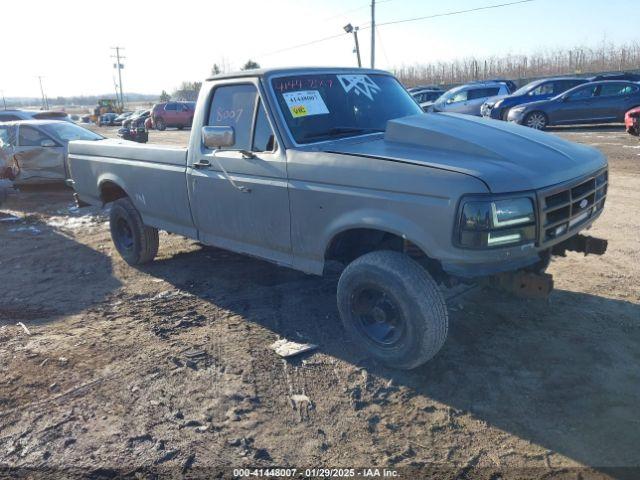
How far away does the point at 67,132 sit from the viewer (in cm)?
1086

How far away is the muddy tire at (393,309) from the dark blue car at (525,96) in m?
16.1

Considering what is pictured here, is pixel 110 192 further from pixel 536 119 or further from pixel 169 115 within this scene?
pixel 169 115

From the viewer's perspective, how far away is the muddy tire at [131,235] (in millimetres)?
5691

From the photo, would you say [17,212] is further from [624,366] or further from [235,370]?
[624,366]

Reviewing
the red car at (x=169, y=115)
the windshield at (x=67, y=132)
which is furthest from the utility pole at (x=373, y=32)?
the windshield at (x=67, y=132)

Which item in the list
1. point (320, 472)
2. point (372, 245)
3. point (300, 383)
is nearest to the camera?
point (320, 472)

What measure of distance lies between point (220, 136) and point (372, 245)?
138 cm

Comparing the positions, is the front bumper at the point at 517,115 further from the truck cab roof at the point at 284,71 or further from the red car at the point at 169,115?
the red car at the point at 169,115

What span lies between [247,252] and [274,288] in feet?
2.82

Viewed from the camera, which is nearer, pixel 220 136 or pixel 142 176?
pixel 220 136

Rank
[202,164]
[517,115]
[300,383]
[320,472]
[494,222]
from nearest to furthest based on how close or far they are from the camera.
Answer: [320,472] → [494,222] → [300,383] → [202,164] → [517,115]

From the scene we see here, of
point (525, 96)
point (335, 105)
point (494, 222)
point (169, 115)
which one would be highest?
point (169, 115)

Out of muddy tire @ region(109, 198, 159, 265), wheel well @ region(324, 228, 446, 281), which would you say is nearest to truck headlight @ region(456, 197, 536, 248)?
wheel well @ region(324, 228, 446, 281)

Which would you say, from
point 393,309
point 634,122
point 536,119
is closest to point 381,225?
point 393,309
